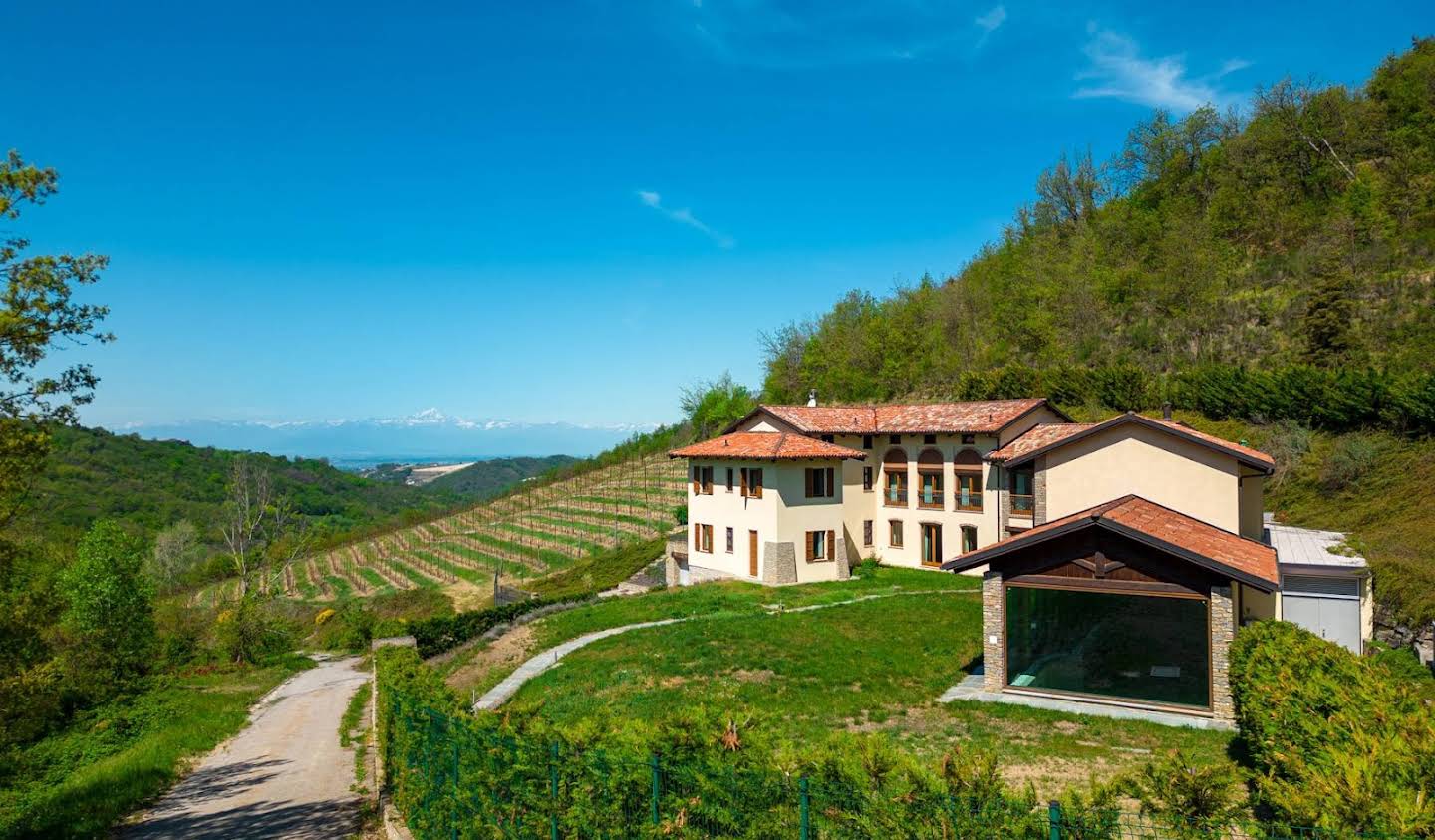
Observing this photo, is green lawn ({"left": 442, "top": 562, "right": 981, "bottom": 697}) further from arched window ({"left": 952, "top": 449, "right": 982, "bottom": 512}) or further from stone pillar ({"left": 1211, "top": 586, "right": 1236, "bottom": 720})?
stone pillar ({"left": 1211, "top": 586, "right": 1236, "bottom": 720})

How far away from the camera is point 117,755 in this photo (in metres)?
18.8

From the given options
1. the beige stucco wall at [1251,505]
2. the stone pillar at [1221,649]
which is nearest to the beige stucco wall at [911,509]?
the beige stucco wall at [1251,505]

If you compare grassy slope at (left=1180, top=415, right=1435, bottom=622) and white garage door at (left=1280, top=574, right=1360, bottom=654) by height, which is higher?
grassy slope at (left=1180, top=415, right=1435, bottom=622)

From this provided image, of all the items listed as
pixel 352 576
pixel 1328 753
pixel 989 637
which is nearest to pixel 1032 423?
pixel 989 637

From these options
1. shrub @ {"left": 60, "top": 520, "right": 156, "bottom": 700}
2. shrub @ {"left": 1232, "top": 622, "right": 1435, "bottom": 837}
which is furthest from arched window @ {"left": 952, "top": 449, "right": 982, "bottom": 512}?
shrub @ {"left": 60, "top": 520, "right": 156, "bottom": 700}

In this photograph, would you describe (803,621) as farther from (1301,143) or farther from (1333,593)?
(1301,143)

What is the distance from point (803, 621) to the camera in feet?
80.4

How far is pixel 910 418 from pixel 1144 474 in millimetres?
17437

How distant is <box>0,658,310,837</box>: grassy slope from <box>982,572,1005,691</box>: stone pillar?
54.6 feet

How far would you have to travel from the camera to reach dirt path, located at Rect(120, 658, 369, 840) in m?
12.7

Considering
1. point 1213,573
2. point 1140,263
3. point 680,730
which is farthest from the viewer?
point 1140,263

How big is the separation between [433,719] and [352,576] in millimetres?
52199

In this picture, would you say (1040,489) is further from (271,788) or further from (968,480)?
(271,788)

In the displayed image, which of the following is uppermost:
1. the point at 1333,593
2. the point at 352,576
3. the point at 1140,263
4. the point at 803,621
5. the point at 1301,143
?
the point at 1301,143
